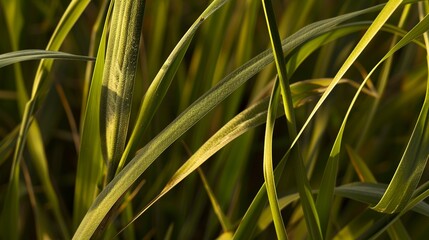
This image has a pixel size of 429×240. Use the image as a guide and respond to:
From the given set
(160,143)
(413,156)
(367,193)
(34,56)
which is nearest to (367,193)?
(367,193)

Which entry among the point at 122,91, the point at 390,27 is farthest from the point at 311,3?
the point at 122,91

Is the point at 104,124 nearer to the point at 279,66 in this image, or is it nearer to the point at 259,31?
the point at 279,66

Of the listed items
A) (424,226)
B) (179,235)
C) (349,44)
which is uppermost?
(349,44)

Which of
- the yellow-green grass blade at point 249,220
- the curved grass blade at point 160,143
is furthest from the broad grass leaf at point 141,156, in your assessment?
the yellow-green grass blade at point 249,220

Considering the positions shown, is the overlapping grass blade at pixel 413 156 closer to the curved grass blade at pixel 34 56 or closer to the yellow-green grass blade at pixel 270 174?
the yellow-green grass blade at pixel 270 174

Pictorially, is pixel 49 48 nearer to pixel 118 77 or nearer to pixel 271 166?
pixel 118 77

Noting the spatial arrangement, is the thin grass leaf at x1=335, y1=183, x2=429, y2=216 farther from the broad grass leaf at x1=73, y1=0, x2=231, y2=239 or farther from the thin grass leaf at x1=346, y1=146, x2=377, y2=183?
the broad grass leaf at x1=73, y1=0, x2=231, y2=239

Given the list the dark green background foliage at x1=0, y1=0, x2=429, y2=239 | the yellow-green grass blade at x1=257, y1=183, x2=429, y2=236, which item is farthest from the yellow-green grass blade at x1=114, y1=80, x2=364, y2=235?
the yellow-green grass blade at x1=257, y1=183, x2=429, y2=236
